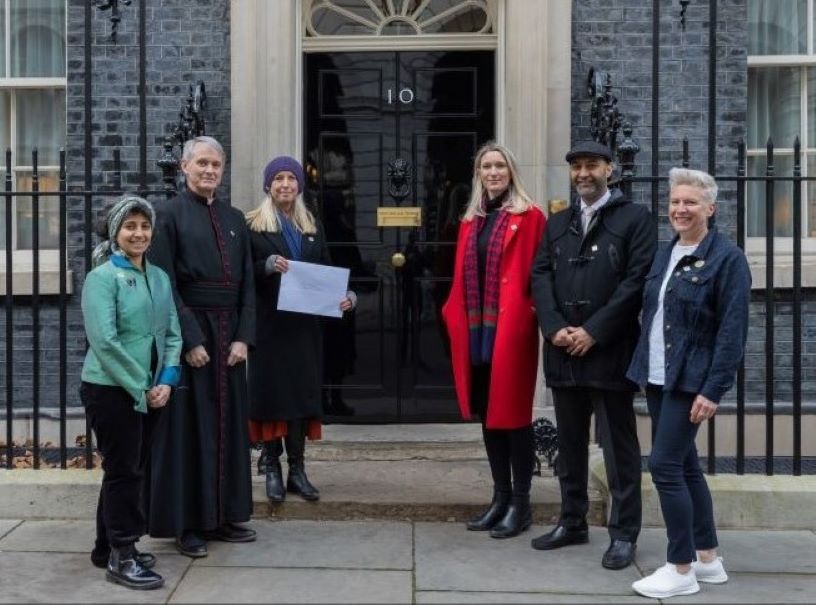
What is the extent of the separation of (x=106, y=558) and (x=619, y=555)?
7.60 feet

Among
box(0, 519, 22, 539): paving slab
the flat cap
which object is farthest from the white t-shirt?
box(0, 519, 22, 539): paving slab

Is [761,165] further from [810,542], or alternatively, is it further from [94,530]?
[94,530]

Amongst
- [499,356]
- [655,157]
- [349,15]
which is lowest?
[499,356]

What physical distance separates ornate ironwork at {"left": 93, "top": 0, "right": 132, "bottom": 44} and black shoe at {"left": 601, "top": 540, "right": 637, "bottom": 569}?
14.6ft

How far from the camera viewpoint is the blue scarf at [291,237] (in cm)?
551

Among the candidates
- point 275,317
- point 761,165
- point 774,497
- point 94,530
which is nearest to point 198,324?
point 275,317

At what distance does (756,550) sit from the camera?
5.25 meters

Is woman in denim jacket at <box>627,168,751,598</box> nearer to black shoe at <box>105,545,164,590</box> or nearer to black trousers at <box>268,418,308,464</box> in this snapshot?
black trousers at <box>268,418,308,464</box>

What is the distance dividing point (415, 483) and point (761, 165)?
357 centimetres

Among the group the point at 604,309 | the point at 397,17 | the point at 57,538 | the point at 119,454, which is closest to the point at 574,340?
the point at 604,309

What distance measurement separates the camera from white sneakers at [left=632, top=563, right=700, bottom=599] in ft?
14.8

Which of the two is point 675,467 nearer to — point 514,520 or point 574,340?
point 574,340

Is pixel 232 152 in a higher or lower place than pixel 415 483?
higher

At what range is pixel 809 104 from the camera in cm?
771
